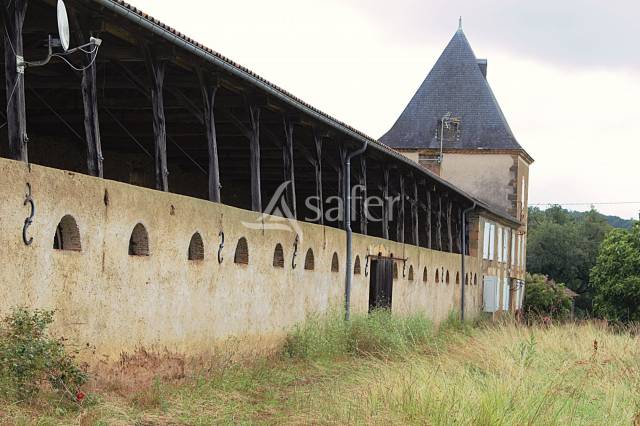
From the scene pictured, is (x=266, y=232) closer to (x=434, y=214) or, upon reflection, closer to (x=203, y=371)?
(x=203, y=371)

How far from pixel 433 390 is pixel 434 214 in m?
20.0

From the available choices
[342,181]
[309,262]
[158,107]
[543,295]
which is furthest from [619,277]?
[158,107]

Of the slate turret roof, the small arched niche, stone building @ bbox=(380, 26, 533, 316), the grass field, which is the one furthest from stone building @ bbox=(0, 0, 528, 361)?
the slate turret roof

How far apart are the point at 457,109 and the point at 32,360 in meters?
34.7

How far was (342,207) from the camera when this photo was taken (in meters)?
18.5

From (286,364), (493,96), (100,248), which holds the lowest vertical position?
(286,364)

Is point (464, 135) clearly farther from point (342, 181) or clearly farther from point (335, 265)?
point (335, 265)

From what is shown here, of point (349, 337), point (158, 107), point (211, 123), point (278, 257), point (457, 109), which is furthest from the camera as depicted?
point (457, 109)

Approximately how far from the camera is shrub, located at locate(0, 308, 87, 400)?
774cm

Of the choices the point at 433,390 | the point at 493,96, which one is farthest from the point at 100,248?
the point at 493,96

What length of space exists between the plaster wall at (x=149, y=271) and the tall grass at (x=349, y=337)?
0.91 feet

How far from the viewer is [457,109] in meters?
41.3

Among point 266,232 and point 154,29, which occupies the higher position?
point 154,29

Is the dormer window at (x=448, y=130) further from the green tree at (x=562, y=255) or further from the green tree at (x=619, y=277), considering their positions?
the green tree at (x=562, y=255)
